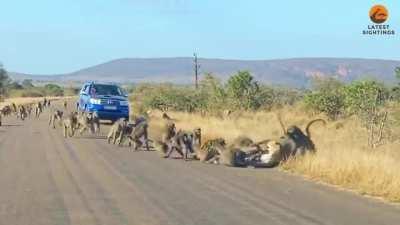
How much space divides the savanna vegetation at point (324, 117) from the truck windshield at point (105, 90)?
235cm

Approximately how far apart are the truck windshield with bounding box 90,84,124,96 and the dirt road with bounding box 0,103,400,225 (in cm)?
1441

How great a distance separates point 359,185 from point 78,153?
8895 millimetres

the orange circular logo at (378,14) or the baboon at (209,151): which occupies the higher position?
the orange circular logo at (378,14)

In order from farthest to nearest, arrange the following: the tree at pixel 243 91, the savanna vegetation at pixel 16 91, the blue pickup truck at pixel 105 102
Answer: the savanna vegetation at pixel 16 91 < the tree at pixel 243 91 < the blue pickup truck at pixel 105 102

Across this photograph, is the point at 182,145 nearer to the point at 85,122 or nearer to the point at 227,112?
the point at 85,122

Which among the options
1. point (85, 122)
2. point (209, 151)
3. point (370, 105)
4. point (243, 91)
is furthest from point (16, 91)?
point (209, 151)

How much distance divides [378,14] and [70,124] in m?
12.6

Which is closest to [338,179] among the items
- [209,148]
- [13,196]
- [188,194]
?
[188,194]

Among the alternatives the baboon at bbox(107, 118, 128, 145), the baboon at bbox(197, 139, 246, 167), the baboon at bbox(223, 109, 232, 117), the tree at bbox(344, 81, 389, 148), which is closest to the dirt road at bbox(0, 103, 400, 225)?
the baboon at bbox(197, 139, 246, 167)

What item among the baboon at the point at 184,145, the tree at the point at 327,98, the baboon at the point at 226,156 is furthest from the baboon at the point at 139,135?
the tree at the point at 327,98

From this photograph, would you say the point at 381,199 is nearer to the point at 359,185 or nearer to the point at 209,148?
the point at 359,185

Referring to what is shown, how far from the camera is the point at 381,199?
1325 cm

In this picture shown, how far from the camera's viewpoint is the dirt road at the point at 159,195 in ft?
35.5

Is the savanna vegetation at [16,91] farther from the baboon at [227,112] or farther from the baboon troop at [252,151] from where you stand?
the baboon troop at [252,151]
